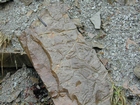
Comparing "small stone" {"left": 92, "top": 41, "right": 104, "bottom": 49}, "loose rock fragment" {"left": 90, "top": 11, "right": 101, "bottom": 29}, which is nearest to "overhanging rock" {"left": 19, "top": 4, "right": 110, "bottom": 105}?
"small stone" {"left": 92, "top": 41, "right": 104, "bottom": 49}

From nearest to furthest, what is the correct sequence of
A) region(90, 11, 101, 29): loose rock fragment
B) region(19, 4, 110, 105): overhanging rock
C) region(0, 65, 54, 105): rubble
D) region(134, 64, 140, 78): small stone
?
region(19, 4, 110, 105): overhanging rock, region(134, 64, 140, 78): small stone, region(0, 65, 54, 105): rubble, region(90, 11, 101, 29): loose rock fragment

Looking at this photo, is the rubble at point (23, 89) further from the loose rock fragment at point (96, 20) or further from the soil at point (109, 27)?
the loose rock fragment at point (96, 20)

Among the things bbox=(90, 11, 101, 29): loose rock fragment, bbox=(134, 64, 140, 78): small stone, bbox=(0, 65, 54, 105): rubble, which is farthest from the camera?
bbox=(90, 11, 101, 29): loose rock fragment

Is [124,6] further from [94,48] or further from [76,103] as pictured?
[76,103]

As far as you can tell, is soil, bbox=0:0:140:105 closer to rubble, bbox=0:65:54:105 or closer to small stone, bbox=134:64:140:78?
small stone, bbox=134:64:140:78

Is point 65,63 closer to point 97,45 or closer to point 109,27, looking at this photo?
point 97,45

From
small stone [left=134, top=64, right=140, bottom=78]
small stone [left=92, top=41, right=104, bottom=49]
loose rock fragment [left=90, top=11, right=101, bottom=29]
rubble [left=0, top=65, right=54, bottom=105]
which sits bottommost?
rubble [left=0, top=65, right=54, bottom=105]
